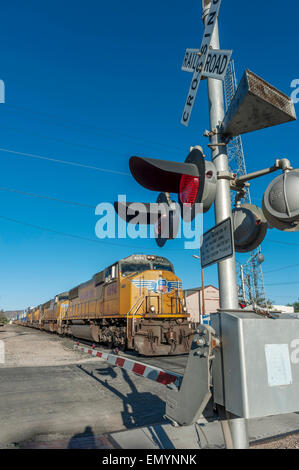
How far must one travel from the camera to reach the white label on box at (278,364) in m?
1.93

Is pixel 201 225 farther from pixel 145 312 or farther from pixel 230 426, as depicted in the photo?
pixel 145 312

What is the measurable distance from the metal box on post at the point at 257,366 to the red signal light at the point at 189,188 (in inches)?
33.7

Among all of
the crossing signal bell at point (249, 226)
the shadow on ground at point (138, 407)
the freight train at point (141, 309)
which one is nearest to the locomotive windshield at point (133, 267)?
the freight train at point (141, 309)

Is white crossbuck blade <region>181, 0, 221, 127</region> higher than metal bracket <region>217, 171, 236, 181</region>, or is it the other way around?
white crossbuck blade <region>181, 0, 221, 127</region>

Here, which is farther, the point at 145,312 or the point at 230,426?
the point at 145,312

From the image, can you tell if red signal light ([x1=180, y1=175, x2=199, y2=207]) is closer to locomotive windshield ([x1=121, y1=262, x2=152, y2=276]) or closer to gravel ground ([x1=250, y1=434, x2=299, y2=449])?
gravel ground ([x1=250, y1=434, x2=299, y2=449])

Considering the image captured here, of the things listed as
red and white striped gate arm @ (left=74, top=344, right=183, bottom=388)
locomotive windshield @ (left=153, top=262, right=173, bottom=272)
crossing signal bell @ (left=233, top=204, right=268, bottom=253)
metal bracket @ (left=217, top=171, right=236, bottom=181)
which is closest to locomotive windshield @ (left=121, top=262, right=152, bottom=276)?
locomotive windshield @ (left=153, top=262, right=173, bottom=272)

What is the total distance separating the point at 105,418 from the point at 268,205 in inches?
155

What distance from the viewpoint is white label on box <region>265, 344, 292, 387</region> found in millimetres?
1933

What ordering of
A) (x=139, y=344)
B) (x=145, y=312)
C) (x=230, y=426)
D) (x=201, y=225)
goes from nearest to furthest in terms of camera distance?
(x=230, y=426)
(x=201, y=225)
(x=139, y=344)
(x=145, y=312)

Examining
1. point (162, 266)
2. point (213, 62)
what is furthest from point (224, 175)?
point (162, 266)

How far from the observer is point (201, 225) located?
2.71 meters

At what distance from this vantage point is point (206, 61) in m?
2.71
